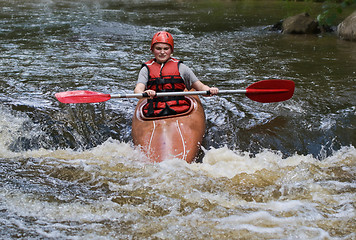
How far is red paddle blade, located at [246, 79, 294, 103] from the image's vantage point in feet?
15.1

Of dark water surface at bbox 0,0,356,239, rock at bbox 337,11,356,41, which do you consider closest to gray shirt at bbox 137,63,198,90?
dark water surface at bbox 0,0,356,239

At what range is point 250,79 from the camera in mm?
6348

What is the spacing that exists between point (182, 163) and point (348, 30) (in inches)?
309

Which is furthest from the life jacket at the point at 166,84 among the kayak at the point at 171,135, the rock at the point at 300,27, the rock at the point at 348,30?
the rock at the point at 300,27

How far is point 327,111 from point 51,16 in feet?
34.1

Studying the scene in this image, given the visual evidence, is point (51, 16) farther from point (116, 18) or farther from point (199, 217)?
point (199, 217)

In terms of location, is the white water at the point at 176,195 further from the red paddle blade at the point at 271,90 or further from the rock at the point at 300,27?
the rock at the point at 300,27

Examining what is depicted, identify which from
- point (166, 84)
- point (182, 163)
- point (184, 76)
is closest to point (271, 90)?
point (184, 76)

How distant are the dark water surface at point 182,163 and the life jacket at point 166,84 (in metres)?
0.49

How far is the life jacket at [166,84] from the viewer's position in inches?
165

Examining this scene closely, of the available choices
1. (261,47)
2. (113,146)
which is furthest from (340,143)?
(261,47)

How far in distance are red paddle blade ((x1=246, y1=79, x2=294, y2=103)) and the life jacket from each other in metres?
0.84

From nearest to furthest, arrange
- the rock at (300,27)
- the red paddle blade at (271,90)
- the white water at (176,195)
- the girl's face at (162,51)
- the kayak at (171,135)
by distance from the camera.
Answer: the white water at (176,195) < the kayak at (171,135) < the girl's face at (162,51) < the red paddle blade at (271,90) < the rock at (300,27)

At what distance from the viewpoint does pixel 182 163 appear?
3.61m
